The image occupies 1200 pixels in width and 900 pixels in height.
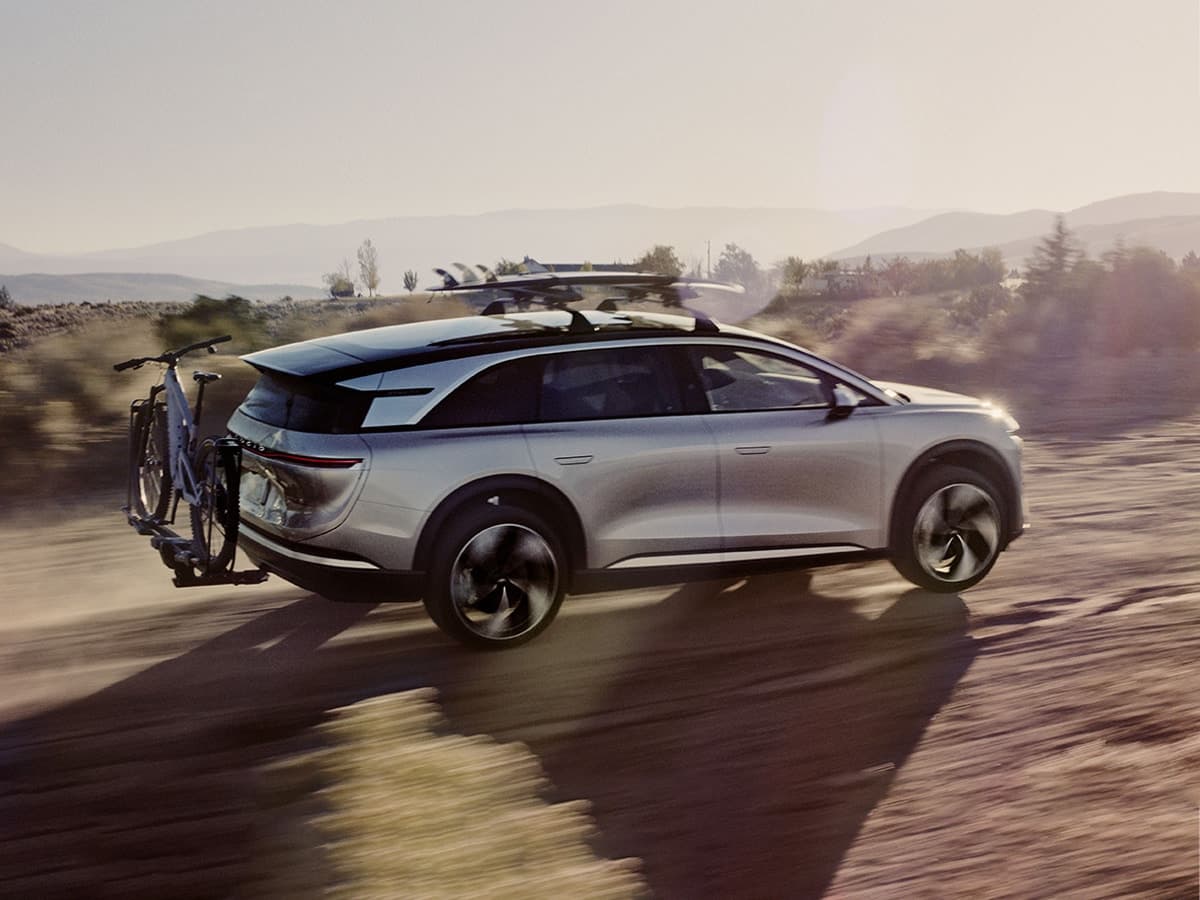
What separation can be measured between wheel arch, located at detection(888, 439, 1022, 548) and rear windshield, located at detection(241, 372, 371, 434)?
122 inches

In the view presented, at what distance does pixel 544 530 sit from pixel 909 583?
2.69m

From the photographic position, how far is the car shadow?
4496 mm

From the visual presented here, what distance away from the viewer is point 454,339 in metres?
6.70

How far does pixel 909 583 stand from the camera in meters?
8.02

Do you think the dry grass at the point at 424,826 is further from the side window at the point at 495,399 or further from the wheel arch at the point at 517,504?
the side window at the point at 495,399

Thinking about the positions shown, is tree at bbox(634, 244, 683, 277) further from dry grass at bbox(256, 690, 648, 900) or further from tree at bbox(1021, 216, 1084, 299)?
dry grass at bbox(256, 690, 648, 900)

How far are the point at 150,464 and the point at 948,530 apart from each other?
448 centimetres

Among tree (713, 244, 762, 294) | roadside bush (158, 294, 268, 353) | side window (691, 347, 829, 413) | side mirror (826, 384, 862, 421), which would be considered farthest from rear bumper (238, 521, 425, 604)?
tree (713, 244, 762, 294)

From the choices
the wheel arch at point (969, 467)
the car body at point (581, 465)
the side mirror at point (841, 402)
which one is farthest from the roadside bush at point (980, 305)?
the side mirror at point (841, 402)

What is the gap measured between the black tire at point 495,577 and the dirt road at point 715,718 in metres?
0.19

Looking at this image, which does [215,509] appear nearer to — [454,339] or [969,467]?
[454,339]

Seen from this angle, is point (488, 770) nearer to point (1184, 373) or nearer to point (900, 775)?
point (900, 775)

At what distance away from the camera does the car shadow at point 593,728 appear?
177 inches

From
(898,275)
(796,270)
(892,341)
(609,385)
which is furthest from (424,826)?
(898,275)
